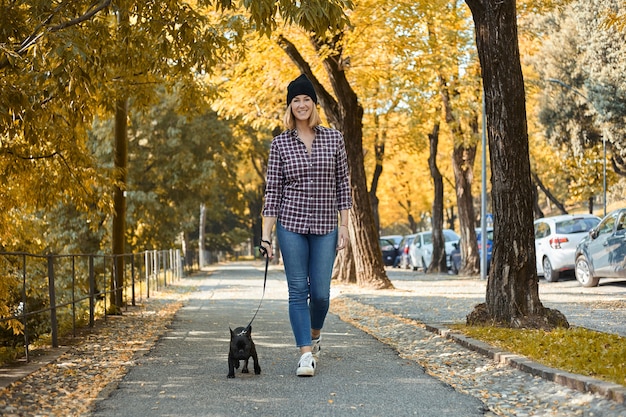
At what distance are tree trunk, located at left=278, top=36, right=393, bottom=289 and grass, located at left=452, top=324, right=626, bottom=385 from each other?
1083cm

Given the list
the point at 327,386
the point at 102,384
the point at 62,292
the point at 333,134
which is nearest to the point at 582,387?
the point at 327,386

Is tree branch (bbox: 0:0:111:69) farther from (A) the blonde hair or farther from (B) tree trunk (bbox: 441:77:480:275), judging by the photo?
(B) tree trunk (bbox: 441:77:480:275)

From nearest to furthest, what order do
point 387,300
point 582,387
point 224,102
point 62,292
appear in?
point 582,387 < point 62,292 < point 387,300 < point 224,102

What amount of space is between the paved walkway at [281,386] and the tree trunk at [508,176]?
5.13 ft

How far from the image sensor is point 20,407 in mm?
5852

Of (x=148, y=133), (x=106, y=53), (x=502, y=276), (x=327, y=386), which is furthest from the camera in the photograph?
(x=148, y=133)

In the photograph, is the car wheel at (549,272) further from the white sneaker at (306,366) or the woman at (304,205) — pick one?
the white sneaker at (306,366)

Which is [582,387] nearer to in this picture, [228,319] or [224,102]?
[228,319]

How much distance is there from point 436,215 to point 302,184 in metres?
25.8

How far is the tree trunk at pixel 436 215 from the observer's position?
32.5m

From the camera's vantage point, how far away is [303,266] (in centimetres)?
696

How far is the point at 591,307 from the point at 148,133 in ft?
69.0

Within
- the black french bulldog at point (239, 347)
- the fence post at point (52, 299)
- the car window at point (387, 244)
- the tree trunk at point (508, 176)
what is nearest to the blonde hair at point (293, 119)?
the black french bulldog at point (239, 347)

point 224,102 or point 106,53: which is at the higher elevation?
point 224,102
